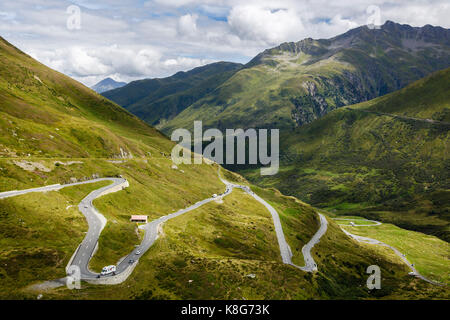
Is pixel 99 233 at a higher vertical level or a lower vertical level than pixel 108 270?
higher

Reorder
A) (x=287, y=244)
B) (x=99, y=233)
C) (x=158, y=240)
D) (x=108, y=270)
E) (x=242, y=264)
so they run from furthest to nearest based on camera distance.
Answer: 1. (x=287, y=244)
2. (x=158, y=240)
3. (x=242, y=264)
4. (x=99, y=233)
5. (x=108, y=270)

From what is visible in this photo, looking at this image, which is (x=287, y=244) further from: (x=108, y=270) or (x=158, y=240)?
(x=108, y=270)

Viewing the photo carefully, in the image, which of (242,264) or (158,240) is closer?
(242,264)

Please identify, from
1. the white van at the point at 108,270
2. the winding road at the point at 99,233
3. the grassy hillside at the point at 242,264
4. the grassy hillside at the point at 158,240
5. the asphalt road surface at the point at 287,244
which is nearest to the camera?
the white van at the point at 108,270

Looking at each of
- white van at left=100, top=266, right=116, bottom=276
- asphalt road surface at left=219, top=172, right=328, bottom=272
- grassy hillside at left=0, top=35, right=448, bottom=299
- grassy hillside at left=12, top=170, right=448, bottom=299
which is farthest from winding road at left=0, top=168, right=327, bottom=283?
grassy hillside at left=12, top=170, right=448, bottom=299

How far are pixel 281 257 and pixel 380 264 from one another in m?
66.9

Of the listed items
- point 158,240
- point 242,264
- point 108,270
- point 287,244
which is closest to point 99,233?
point 108,270

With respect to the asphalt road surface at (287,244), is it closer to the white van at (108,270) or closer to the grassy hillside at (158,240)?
the grassy hillside at (158,240)

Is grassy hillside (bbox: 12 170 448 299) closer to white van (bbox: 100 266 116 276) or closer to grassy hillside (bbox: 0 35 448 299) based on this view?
grassy hillside (bbox: 0 35 448 299)

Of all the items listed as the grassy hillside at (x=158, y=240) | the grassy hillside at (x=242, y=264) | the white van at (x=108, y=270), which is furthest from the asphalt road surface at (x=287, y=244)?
the white van at (x=108, y=270)

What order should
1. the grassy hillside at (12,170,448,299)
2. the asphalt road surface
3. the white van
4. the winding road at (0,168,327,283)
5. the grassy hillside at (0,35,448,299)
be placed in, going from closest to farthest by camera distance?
the white van < the grassy hillside at (0,35,448,299) < the grassy hillside at (12,170,448,299) < the winding road at (0,168,327,283) < the asphalt road surface

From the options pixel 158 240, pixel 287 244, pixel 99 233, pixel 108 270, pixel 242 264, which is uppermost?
pixel 99 233

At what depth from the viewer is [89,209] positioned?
8556 centimetres
